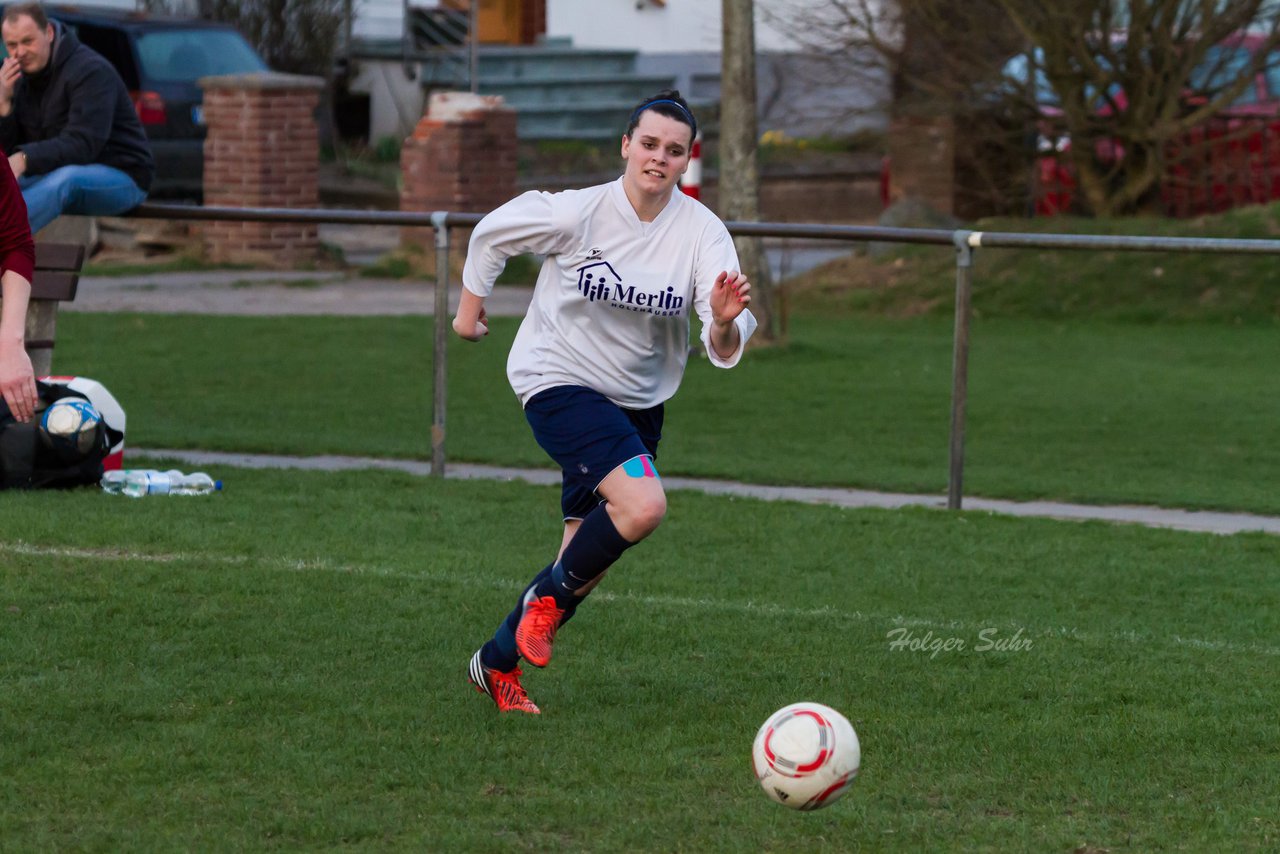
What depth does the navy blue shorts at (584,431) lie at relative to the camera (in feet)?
17.5

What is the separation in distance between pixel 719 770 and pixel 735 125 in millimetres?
11394

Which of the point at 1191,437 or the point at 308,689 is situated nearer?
the point at 308,689

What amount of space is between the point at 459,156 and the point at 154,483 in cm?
1033

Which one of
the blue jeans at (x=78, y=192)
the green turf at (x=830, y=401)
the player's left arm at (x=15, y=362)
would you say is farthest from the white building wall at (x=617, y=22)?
the player's left arm at (x=15, y=362)

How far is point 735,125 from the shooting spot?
620 inches

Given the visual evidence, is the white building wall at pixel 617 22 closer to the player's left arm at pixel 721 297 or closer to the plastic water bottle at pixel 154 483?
the plastic water bottle at pixel 154 483

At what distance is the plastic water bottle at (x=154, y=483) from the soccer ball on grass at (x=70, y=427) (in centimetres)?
22

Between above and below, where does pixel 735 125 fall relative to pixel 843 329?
above

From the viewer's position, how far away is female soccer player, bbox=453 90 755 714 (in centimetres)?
530

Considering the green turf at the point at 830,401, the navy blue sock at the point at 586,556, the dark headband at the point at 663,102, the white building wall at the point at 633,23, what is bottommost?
the green turf at the point at 830,401

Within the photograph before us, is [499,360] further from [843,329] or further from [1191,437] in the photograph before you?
[1191,437]

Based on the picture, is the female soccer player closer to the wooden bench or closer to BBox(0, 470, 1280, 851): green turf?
BBox(0, 470, 1280, 851): green turf

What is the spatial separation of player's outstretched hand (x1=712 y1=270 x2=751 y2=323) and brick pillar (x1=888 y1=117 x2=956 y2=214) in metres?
15.7

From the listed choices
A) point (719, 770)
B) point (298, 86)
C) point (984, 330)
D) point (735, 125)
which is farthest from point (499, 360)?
point (719, 770)
